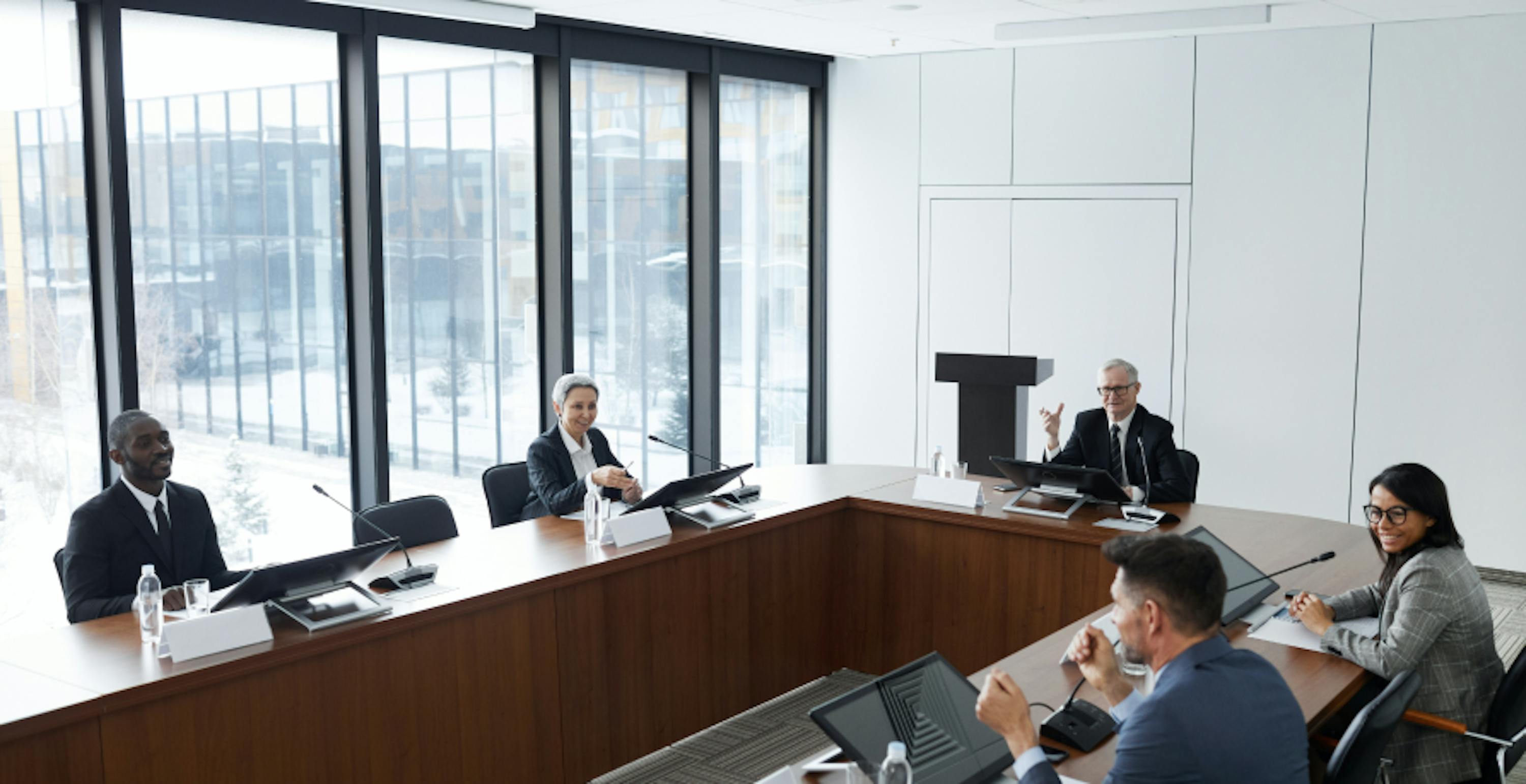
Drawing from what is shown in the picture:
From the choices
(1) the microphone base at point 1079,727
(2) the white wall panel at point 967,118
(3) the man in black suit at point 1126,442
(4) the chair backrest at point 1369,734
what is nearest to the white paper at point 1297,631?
(4) the chair backrest at point 1369,734

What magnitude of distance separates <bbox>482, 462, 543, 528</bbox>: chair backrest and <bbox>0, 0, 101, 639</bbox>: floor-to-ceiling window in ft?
5.56

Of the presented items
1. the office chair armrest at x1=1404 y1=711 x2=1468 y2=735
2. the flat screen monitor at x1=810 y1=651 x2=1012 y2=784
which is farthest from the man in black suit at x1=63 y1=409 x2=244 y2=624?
the office chair armrest at x1=1404 y1=711 x2=1468 y2=735

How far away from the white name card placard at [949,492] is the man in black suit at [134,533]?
2595 mm

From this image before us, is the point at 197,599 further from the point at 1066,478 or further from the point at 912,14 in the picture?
the point at 912,14

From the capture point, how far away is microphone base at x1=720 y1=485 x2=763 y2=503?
500 centimetres

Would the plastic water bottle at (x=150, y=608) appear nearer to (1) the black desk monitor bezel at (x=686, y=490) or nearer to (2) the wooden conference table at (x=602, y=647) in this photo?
(2) the wooden conference table at (x=602, y=647)

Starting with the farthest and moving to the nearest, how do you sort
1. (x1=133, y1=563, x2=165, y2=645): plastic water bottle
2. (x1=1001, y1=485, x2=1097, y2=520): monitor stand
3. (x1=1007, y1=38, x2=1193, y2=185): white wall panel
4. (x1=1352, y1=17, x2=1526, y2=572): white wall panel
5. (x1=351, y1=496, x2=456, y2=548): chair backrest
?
1. (x1=1007, y1=38, x2=1193, y2=185): white wall panel
2. (x1=1352, y1=17, x2=1526, y2=572): white wall panel
3. (x1=1001, y1=485, x2=1097, y2=520): monitor stand
4. (x1=351, y1=496, x2=456, y2=548): chair backrest
5. (x1=133, y1=563, x2=165, y2=645): plastic water bottle

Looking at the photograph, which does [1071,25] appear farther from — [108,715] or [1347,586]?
[108,715]

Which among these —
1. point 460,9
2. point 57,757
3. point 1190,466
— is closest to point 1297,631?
point 1190,466

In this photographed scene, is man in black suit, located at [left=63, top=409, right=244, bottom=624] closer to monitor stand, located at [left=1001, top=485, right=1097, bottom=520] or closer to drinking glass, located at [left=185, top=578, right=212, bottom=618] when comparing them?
drinking glass, located at [left=185, top=578, right=212, bottom=618]

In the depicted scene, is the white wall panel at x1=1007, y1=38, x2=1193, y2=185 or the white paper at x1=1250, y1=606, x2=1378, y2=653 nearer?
the white paper at x1=1250, y1=606, x2=1378, y2=653

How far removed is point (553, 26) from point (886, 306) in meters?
2.99

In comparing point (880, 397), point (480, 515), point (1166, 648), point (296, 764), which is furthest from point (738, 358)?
point (1166, 648)

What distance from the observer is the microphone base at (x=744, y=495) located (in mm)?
5000
